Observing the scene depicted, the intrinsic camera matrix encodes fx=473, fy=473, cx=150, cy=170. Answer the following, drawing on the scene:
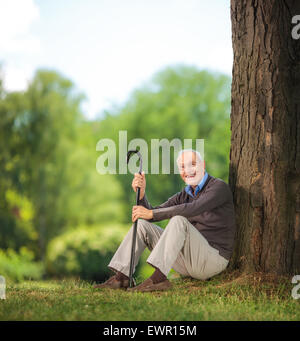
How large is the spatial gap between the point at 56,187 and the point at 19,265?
3528 millimetres

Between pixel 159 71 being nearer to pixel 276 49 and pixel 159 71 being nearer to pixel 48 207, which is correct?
pixel 48 207

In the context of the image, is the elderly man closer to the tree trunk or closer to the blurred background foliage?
the tree trunk

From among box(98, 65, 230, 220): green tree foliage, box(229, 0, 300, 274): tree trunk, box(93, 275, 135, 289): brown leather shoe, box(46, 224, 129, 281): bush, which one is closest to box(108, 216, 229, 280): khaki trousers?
box(93, 275, 135, 289): brown leather shoe

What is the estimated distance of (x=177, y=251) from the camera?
4586 mm

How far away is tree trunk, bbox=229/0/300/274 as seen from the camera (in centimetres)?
488

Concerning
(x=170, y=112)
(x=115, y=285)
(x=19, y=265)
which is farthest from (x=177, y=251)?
(x=170, y=112)

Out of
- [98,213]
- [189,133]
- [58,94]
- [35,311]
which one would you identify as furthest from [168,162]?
[35,311]

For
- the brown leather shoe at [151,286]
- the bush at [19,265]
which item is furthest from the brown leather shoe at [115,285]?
the bush at [19,265]

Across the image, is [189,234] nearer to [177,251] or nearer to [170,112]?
[177,251]

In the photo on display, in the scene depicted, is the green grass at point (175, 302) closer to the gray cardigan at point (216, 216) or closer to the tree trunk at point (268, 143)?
the tree trunk at point (268, 143)

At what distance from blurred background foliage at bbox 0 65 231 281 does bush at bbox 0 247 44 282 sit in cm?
3

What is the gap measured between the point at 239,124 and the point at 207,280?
174cm

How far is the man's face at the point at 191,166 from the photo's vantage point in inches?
198

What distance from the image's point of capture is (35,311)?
13.0ft
